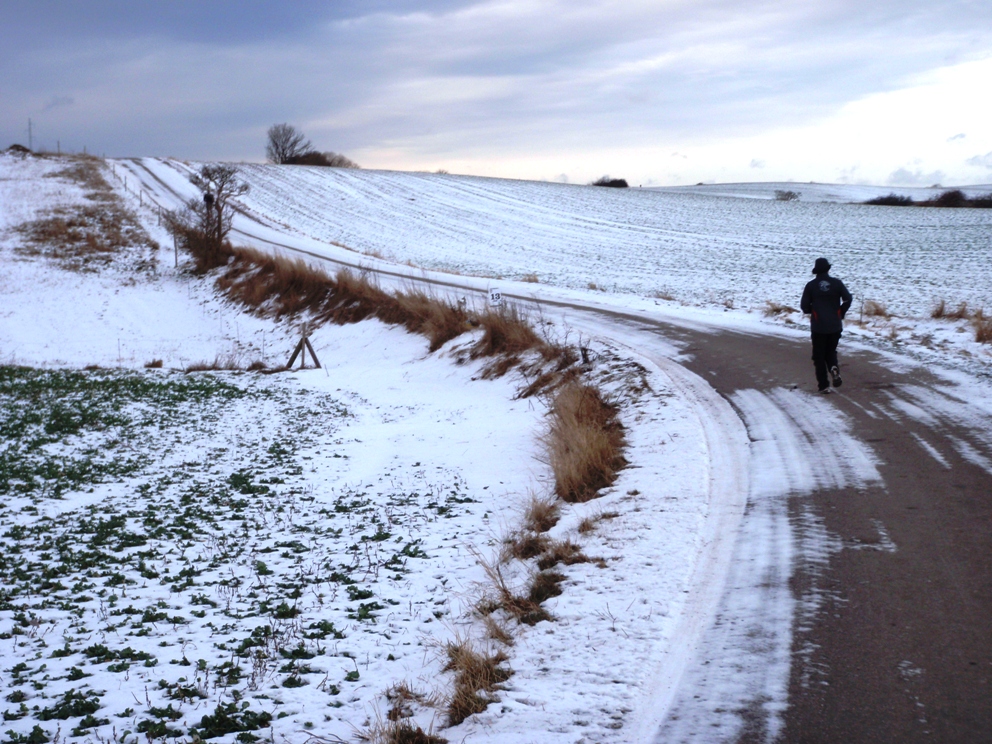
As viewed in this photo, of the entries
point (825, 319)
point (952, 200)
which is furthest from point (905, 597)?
point (952, 200)

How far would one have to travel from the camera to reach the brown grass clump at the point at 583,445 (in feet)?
28.9

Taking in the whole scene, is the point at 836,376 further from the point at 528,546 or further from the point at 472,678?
the point at 472,678

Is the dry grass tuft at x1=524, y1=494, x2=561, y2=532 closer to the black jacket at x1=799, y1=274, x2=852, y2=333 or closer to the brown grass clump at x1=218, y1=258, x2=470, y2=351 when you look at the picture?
the black jacket at x1=799, y1=274, x2=852, y2=333

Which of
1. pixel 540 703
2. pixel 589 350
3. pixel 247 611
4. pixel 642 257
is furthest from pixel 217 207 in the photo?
pixel 540 703

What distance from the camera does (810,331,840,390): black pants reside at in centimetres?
1070

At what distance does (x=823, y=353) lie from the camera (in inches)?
425

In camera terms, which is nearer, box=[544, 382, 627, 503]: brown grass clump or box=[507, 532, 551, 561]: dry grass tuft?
box=[507, 532, 551, 561]: dry grass tuft

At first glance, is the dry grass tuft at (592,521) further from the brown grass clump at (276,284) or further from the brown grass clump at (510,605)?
the brown grass clump at (276,284)

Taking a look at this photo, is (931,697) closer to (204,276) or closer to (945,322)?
(945,322)

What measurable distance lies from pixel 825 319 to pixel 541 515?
207 inches

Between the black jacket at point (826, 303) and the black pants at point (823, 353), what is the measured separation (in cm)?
8

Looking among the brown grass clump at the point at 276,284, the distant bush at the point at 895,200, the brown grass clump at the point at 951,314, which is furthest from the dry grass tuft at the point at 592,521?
the distant bush at the point at 895,200

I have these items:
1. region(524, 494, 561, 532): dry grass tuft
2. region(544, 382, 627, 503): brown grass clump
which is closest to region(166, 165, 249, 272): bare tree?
region(544, 382, 627, 503): brown grass clump

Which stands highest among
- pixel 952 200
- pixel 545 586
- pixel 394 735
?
pixel 952 200
